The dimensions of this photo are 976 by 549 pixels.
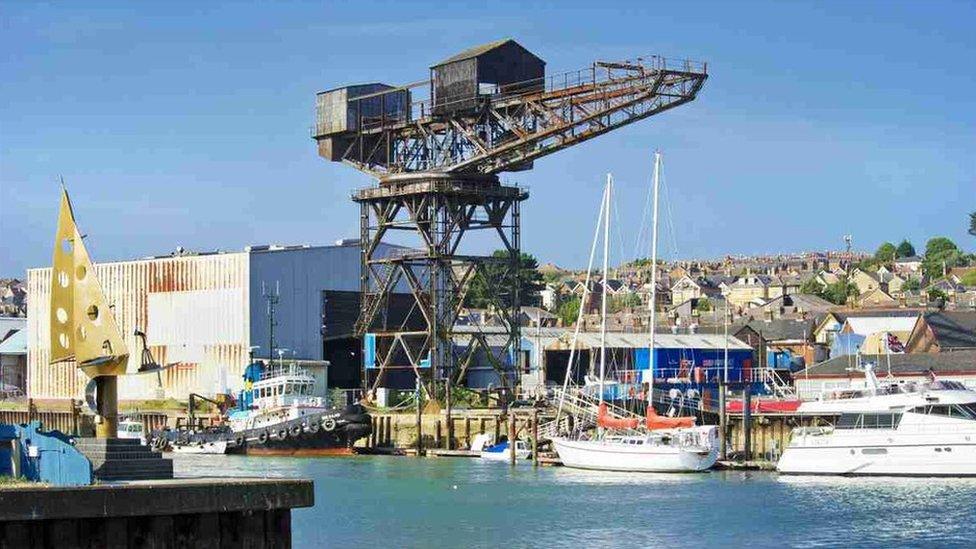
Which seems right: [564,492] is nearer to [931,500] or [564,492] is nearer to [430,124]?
[931,500]

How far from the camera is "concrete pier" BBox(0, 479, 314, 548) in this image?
22.4 meters

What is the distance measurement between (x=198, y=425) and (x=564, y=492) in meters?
30.3

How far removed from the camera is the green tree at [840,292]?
515 feet

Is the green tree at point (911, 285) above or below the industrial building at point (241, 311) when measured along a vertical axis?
above

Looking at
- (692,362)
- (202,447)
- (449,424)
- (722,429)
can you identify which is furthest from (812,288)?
(722,429)

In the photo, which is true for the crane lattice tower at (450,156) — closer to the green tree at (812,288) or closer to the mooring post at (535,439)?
the mooring post at (535,439)

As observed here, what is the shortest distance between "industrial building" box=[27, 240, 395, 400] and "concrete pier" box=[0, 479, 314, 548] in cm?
5580

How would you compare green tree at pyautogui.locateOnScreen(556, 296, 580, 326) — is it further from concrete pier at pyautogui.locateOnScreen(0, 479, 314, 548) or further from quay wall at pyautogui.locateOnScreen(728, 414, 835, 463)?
concrete pier at pyautogui.locateOnScreen(0, 479, 314, 548)

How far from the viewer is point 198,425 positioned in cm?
7788

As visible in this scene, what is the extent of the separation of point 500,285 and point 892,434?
26.1m

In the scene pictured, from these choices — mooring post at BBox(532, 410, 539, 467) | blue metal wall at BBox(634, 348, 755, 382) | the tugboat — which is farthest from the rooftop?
the tugboat

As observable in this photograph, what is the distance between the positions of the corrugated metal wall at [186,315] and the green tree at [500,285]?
461 inches

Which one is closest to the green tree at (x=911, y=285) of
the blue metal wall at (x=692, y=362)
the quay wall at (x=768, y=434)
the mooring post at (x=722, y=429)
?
the blue metal wall at (x=692, y=362)

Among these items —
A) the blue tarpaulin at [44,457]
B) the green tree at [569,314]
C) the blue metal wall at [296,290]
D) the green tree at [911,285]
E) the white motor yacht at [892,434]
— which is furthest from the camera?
the green tree at [911,285]
